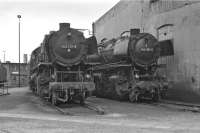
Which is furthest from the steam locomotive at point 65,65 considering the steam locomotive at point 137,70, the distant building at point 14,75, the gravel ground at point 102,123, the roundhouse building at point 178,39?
the distant building at point 14,75

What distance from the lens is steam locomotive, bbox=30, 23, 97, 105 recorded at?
15.7 m

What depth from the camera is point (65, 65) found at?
16.1 metres

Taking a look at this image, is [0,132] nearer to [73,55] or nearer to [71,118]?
[71,118]

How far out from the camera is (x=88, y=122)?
1109 cm

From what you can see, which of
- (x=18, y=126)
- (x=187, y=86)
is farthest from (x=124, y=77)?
(x=18, y=126)

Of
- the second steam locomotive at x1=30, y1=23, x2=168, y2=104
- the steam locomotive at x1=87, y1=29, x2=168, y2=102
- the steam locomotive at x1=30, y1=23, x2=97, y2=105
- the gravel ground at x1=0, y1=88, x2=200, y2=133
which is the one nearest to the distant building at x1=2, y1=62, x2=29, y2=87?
the second steam locomotive at x1=30, y1=23, x2=168, y2=104

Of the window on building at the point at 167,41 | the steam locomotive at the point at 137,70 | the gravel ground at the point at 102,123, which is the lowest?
the gravel ground at the point at 102,123

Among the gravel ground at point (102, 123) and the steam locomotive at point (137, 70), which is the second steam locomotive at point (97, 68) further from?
the gravel ground at point (102, 123)

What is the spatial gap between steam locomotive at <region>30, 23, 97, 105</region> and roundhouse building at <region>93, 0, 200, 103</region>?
6.07m

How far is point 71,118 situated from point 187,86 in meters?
9.61

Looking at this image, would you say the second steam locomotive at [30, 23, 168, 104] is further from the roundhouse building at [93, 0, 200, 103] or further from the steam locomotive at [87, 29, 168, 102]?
the roundhouse building at [93, 0, 200, 103]

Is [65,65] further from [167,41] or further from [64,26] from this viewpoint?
[167,41]

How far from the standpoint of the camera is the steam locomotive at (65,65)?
15.7m

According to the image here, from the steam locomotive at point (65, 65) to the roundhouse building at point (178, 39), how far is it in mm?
6072
